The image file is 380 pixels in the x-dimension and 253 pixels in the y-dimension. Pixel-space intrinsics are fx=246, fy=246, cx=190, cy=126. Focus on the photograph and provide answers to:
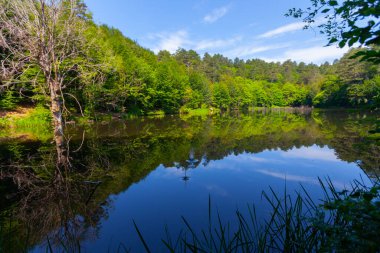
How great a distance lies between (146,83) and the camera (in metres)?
38.8

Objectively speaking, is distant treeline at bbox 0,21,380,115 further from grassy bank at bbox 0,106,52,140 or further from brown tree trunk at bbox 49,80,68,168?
grassy bank at bbox 0,106,52,140

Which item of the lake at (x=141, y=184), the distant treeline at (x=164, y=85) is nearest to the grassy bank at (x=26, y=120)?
the distant treeline at (x=164, y=85)

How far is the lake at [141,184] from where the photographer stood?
4.38m

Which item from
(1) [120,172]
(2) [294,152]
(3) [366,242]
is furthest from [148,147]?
(3) [366,242]

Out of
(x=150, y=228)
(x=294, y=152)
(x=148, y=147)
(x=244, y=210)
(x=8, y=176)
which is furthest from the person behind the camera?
(x=148, y=147)

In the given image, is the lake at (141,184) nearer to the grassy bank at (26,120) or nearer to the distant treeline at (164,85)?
the distant treeline at (164,85)

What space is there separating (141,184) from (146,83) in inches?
1309

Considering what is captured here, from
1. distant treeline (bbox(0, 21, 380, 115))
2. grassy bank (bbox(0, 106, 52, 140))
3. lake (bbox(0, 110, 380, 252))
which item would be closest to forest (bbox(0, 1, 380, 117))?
distant treeline (bbox(0, 21, 380, 115))

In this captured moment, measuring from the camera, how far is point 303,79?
360ft

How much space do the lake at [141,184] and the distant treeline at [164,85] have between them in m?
3.09

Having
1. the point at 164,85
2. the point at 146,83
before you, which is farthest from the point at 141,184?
the point at 164,85

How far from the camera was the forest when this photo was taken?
1449 centimetres

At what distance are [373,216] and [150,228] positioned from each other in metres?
3.69

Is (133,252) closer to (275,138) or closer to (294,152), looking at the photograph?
(294,152)
